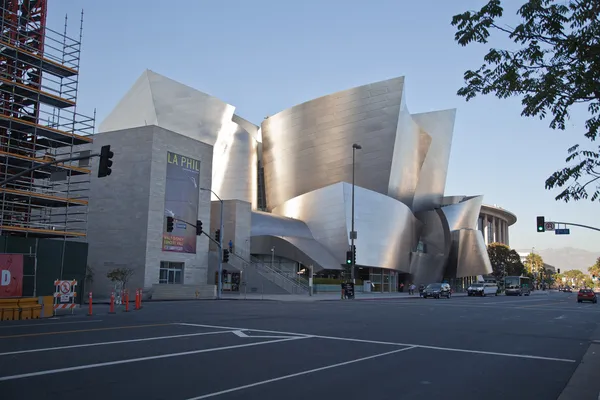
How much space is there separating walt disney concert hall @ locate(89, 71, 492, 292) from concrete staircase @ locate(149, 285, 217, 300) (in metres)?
3.31

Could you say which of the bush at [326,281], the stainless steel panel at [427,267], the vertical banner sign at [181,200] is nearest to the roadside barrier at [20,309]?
the vertical banner sign at [181,200]

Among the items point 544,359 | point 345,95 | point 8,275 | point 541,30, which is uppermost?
point 345,95

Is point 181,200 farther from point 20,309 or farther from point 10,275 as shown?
point 20,309

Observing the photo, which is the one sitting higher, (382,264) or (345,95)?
(345,95)

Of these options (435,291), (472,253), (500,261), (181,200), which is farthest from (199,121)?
(500,261)

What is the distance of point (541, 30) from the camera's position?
7.59 metres

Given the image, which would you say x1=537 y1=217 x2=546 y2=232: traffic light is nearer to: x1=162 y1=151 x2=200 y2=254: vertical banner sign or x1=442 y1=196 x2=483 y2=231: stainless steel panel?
x1=162 y1=151 x2=200 y2=254: vertical banner sign

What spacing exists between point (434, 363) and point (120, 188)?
4040 centimetres

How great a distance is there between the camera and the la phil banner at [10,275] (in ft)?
72.0

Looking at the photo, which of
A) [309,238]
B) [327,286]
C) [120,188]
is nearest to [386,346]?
[120,188]

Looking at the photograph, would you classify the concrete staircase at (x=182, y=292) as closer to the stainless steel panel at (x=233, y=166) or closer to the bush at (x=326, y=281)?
the bush at (x=326, y=281)

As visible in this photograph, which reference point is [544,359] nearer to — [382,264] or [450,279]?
[382,264]

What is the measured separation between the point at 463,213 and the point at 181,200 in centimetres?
5142

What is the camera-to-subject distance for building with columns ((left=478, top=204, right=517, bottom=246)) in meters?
148
